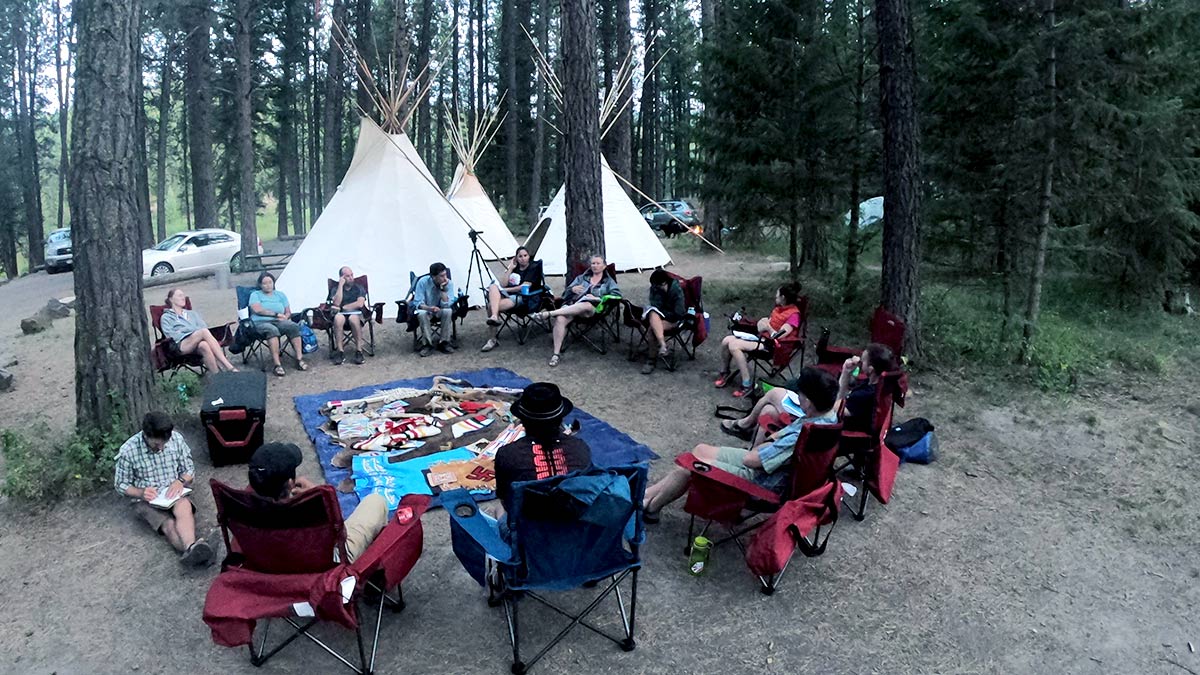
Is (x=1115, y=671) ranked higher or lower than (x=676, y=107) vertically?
lower

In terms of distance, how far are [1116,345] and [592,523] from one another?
697 cm

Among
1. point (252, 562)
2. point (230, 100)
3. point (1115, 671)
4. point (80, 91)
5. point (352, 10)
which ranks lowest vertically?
point (1115, 671)

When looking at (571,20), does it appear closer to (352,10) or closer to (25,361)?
(25,361)

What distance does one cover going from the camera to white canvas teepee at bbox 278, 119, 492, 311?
393 inches

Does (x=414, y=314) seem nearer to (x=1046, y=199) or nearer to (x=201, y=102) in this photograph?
(x=1046, y=199)

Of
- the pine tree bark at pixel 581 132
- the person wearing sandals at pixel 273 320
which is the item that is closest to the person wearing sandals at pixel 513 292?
the pine tree bark at pixel 581 132

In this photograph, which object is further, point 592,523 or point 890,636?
point 890,636

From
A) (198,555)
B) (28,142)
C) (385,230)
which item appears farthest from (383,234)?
(28,142)

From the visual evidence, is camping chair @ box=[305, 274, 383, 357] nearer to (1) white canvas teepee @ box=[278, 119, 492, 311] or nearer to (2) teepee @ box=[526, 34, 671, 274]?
(1) white canvas teepee @ box=[278, 119, 492, 311]

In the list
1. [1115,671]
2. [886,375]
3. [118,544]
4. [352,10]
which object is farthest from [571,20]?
[352,10]

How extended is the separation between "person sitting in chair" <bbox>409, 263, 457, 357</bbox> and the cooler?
2.87m

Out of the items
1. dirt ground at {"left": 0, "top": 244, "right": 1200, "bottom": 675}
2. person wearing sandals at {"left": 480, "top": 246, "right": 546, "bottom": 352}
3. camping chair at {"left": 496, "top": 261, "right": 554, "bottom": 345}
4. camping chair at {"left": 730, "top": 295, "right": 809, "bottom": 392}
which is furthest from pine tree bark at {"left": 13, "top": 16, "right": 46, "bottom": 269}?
camping chair at {"left": 730, "top": 295, "right": 809, "bottom": 392}

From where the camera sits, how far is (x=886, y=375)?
4.26 metres

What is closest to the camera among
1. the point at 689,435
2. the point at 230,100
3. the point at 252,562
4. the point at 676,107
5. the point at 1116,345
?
the point at 252,562
